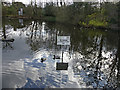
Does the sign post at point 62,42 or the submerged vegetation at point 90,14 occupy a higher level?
the submerged vegetation at point 90,14

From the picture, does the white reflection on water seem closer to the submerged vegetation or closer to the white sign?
the white sign

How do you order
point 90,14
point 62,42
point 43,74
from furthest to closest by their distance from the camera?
point 90,14 < point 62,42 < point 43,74

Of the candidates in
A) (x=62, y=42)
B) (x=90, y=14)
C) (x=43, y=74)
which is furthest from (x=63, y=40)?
(x=90, y=14)

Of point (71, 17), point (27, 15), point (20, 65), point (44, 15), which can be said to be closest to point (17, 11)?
point (27, 15)

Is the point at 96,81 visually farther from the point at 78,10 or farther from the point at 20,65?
the point at 78,10

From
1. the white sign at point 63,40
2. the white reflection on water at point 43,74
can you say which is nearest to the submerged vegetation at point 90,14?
the white reflection on water at point 43,74

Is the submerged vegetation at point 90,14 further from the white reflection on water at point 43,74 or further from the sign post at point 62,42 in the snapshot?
the sign post at point 62,42

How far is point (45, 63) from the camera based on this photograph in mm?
9781

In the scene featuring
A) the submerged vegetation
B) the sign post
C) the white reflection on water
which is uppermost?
the submerged vegetation

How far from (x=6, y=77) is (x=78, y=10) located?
32386 mm

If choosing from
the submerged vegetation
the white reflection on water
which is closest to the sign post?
the white reflection on water

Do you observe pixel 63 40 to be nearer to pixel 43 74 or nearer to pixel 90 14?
pixel 43 74

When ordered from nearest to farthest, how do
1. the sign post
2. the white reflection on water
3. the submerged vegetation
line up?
the white reflection on water < the sign post < the submerged vegetation

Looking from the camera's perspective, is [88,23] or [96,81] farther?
[88,23]
